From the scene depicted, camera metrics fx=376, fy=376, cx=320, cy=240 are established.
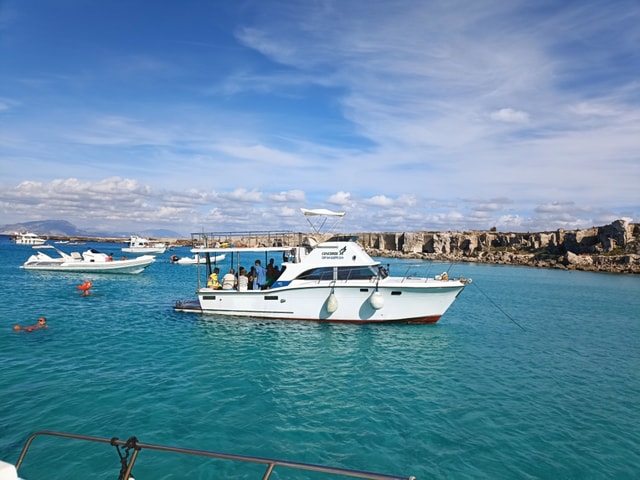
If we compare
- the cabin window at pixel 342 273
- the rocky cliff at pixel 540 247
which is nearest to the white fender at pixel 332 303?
the cabin window at pixel 342 273

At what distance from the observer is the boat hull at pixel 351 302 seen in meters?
20.0

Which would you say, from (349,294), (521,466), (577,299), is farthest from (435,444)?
(577,299)

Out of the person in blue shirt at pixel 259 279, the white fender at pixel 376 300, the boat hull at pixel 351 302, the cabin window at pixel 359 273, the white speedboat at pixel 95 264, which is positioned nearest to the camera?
the white fender at pixel 376 300

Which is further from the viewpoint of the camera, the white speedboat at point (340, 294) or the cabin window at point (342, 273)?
the cabin window at point (342, 273)

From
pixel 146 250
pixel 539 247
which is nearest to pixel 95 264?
pixel 146 250

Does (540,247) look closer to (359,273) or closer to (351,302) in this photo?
(359,273)

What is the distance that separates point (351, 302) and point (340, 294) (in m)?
0.75

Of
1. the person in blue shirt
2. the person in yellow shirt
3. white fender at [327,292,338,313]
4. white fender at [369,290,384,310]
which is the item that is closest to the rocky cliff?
the person in blue shirt

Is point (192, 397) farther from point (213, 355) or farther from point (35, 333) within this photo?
point (35, 333)

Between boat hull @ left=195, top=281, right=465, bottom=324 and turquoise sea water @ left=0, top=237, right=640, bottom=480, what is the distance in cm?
67

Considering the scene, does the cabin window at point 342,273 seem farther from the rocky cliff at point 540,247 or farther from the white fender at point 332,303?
the rocky cliff at point 540,247

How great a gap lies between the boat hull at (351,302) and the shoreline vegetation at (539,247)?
34281mm

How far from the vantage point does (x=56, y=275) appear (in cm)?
4291

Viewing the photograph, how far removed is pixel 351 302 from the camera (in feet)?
66.2
